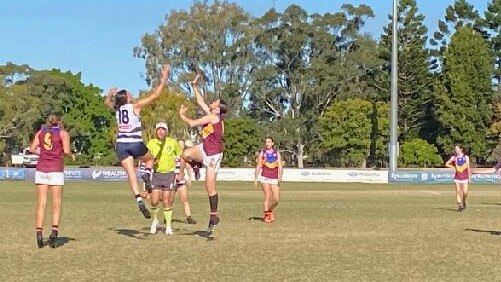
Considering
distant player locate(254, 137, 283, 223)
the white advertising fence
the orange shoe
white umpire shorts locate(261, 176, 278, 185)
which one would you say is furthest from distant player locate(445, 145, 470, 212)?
the white advertising fence

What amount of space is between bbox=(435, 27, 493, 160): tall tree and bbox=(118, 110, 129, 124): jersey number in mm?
80558

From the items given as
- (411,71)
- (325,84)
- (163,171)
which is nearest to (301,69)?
(325,84)

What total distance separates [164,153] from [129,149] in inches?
108

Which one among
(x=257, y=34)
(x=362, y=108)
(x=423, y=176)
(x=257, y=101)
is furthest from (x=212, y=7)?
(x=423, y=176)

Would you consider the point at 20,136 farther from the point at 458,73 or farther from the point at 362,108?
the point at 458,73

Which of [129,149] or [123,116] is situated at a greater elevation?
[123,116]

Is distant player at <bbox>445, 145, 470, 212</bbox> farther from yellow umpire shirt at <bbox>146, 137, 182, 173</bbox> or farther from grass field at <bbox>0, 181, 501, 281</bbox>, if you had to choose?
yellow umpire shirt at <bbox>146, 137, 182, 173</bbox>

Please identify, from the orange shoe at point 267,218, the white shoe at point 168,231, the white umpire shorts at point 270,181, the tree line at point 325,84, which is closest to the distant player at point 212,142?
the white shoe at point 168,231

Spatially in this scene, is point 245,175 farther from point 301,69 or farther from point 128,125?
point 128,125

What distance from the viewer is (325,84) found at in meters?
99.8

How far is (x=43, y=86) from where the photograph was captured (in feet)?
366

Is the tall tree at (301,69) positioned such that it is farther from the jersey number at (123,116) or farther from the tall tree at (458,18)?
the jersey number at (123,116)

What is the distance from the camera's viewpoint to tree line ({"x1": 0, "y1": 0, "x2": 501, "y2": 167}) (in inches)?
3642

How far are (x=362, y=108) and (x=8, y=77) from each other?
50.5 m
